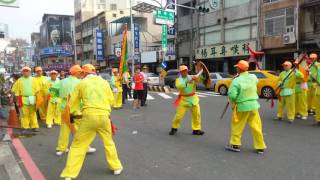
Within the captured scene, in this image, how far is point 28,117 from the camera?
9758 mm

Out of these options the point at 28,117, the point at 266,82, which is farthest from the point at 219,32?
the point at 28,117

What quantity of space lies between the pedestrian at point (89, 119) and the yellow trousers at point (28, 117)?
4241mm

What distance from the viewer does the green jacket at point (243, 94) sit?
7.01m

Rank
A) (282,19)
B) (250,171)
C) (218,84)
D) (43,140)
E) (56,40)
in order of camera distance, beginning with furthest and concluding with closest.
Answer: (56,40) → (282,19) → (218,84) → (43,140) → (250,171)

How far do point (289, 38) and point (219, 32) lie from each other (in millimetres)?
8850

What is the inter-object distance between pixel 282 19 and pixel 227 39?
638cm

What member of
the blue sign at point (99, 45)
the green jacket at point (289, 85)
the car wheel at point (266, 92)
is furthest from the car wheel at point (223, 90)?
the blue sign at point (99, 45)

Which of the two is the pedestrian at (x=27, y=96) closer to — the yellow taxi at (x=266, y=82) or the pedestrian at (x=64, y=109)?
the pedestrian at (x=64, y=109)

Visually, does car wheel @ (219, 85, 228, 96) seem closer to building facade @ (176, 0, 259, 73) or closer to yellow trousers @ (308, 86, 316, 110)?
yellow trousers @ (308, 86, 316, 110)

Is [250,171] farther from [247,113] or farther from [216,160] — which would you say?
[247,113]

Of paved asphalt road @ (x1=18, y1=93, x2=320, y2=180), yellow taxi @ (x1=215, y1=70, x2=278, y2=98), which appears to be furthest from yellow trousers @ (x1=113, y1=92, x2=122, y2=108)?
yellow taxi @ (x1=215, y1=70, x2=278, y2=98)

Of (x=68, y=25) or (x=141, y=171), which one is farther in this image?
(x=68, y=25)

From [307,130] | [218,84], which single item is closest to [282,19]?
[218,84]

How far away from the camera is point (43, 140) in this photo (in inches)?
355
